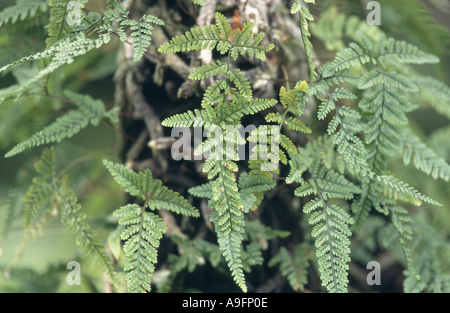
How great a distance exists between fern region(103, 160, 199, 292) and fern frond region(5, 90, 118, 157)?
173 millimetres

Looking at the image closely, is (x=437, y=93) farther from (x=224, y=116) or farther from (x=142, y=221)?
(x=142, y=221)

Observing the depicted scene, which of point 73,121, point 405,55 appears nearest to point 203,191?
point 73,121

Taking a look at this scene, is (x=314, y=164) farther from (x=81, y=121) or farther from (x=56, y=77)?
(x=56, y=77)

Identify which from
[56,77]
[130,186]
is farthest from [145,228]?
[56,77]

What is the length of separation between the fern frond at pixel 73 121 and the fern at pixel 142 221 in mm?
173

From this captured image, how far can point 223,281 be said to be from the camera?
0.73 m

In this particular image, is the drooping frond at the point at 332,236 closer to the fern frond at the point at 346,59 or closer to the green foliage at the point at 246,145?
the green foliage at the point at 246,145

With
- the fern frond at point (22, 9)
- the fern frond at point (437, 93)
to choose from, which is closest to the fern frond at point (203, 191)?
the fern frond at point (22, 9)

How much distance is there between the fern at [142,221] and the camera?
53 centimetres

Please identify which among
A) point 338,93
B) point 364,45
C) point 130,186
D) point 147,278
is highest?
point 364,45

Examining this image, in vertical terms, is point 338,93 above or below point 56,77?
below

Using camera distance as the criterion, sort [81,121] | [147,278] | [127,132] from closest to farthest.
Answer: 1. [147,278]
2. [81,121]
3. [127,132]

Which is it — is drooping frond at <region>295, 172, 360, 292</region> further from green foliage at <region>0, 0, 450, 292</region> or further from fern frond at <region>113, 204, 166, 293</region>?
fern frond at <region>113, 204, 166, 293</region>

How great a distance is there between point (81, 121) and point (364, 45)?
24.2 inches
